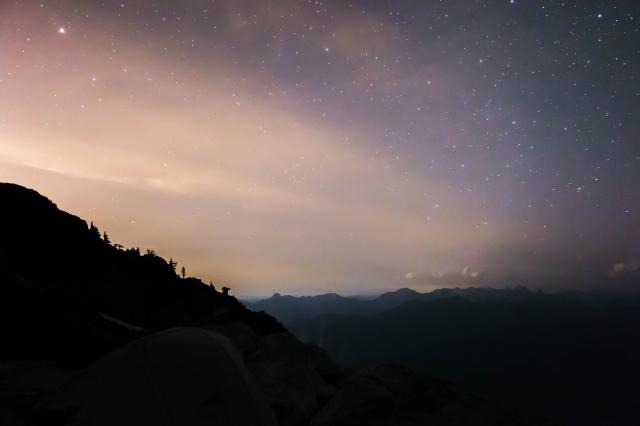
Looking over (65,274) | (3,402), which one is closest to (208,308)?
(65,274)

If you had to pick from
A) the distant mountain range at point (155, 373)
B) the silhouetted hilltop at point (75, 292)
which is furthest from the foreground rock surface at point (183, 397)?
the silhouetted hilltop at point (75, 292)

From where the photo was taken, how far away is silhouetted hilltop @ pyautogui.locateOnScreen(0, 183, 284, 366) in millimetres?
17000

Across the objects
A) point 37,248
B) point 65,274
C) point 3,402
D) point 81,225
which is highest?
point 81,225

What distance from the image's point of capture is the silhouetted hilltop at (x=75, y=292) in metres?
17.0

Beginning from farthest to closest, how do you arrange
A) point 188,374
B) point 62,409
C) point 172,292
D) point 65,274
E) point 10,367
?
1. point 172,292
2. point 65,274
3. point 10,367
4. point 188,374
5. point 62,409

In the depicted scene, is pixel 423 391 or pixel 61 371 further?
pixel 423 391

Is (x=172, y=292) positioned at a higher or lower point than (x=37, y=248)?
lower

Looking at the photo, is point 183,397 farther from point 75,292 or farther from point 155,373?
point 75,292

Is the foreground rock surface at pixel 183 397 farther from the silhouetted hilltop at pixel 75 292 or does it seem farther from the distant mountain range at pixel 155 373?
the silhouetted hilltop at pixel 75 292

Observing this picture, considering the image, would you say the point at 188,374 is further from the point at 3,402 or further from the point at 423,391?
the point at 423,391

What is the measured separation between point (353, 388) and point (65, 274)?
2918 centimetres

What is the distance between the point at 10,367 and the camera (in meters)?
11.1

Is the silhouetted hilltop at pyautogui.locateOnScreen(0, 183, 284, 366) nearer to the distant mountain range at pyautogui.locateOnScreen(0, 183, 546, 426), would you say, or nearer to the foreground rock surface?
the distant mountain range at pyautogui.locateOnScreen(0, 183, 546, 426)

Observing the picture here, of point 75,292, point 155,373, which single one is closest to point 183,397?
point 155,373
